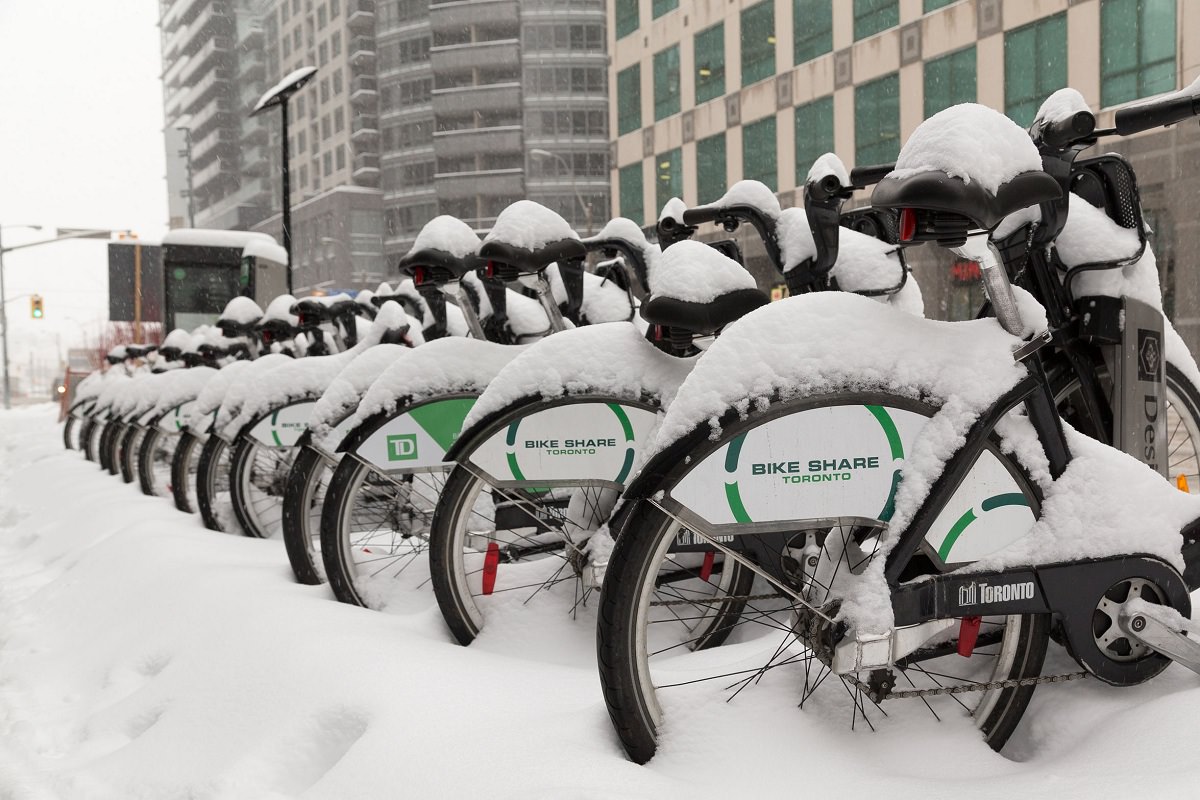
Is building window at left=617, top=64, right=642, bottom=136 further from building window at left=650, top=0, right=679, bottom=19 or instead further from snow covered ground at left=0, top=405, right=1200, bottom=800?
snow covered ground at left=0, top=405, right=1200, bottom=800

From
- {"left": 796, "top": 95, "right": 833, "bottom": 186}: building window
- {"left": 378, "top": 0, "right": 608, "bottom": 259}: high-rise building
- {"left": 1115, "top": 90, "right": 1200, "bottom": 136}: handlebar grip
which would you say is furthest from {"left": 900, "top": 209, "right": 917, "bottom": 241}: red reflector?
{"left": 378, "top": 0, "right": 608, "bottom": 259}: high-rise building

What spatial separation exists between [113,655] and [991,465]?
9.42 feet

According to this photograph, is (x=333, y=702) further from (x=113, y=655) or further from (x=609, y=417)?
(x=113, y=655)

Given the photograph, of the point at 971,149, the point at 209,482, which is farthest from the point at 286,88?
the point at 971,149

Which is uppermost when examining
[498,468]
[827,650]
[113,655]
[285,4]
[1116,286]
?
[285,4]

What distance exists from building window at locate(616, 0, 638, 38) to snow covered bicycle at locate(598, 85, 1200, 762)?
65.1 feet

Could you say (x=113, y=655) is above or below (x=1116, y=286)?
below

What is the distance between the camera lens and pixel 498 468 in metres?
2.99

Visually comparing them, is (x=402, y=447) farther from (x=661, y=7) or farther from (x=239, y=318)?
(x=661, y=7)

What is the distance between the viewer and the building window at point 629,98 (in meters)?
20.6

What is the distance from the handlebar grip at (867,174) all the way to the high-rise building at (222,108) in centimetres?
7652

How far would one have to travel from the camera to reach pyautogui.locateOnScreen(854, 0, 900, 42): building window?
15188 mm

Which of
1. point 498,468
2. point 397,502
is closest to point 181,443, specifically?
point 397,502

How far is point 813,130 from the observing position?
53.5ft
